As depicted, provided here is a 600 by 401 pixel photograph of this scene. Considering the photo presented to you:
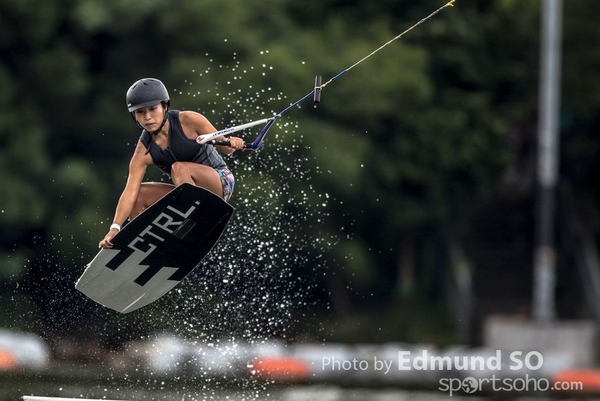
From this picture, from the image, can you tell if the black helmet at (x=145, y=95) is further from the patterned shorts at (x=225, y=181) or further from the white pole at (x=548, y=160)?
the white pole at (x=548, y=160)

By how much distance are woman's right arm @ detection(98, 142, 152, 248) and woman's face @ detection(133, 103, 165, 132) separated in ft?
0.82

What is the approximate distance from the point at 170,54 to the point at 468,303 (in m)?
6.20

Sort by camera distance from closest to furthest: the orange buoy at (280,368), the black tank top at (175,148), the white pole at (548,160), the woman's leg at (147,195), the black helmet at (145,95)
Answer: the black helmet at (145,95) < the black tank top at (175,148) < the woman's leg at (147,195) < the orange buoy at (280,368) < the white pole at (548,160)

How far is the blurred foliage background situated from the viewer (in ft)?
79.9

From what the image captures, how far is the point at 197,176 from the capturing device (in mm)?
12219

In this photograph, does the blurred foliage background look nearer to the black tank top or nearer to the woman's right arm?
the woman's right arm

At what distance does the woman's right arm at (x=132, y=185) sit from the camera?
1206 cm

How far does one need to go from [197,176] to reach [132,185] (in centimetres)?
48

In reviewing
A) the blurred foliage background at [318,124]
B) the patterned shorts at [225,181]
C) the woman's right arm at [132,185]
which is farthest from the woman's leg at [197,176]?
the blurred foliage background at [318,124]

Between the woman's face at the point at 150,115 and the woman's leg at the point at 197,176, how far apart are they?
39 cm

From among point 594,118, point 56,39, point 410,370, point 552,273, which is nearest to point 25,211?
point 56,39

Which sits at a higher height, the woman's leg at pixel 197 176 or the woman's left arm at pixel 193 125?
the woman's left arm at pixel 193 125

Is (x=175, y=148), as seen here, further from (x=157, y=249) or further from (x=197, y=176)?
(x=157, y=249)

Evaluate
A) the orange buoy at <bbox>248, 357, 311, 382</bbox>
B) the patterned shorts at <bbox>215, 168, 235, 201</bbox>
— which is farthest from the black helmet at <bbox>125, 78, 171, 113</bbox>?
the orange buoy at <bbox>248, 357, 311, 382</bbox>
